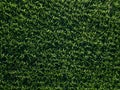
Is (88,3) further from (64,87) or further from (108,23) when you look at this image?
(64,87)

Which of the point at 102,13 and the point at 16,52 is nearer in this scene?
the point at 16,52

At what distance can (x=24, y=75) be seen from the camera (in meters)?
4.57

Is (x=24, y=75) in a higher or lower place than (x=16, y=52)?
lower

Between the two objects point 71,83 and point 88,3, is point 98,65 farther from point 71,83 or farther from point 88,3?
point 88,3

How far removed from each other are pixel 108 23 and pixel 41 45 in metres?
1.33

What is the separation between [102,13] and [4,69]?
205 cm

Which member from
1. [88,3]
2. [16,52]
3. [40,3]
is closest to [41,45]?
[16,52]

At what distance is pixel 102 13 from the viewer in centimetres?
478

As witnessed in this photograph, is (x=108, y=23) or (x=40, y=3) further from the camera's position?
(x=108, y=23)

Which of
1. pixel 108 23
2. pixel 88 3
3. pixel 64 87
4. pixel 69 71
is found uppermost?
pixel 88 3

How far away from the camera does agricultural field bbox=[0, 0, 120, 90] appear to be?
4.45 m

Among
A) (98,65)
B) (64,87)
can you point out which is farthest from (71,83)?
(98,65)

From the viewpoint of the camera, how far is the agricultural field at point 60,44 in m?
4.45

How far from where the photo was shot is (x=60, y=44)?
465 centimetres
